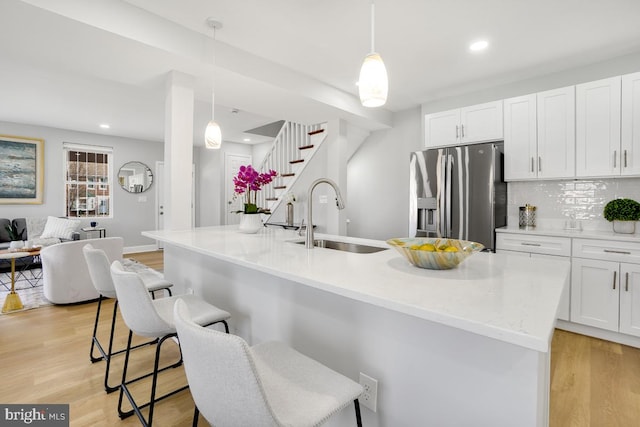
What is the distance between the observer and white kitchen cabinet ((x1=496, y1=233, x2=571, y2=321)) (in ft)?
9.24

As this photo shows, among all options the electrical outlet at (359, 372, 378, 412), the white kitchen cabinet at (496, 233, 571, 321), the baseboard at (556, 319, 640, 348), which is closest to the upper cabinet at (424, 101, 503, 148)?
the white kitchen cabinet at (496, 233, 571, 321)

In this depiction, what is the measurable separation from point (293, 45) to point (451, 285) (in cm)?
261

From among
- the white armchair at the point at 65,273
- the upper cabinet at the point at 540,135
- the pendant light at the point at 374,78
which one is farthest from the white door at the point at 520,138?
the white armchair at the point at 65,273

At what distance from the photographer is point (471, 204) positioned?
10.6ft

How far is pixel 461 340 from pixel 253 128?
5825 millimetres

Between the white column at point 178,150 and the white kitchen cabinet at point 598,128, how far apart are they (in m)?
3.64

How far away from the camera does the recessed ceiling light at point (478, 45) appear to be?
2752 millimetres

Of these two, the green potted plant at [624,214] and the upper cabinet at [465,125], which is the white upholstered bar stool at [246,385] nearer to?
the green potted plant at [624,214]

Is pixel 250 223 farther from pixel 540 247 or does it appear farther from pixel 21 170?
pixel 21 170

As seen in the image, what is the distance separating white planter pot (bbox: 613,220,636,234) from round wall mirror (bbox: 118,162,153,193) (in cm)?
773

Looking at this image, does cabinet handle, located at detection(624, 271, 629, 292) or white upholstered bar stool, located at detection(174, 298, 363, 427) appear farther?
cabinet handle, located at detection(624, 271, 629, 292)

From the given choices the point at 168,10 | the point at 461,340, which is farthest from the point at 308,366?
the point at 168,10

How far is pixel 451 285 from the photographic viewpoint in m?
1.01

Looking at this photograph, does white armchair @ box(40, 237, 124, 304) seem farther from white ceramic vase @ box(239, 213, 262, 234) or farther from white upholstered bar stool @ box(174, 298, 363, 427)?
white upholstered bar stool @ box(174, 298, 363, 427)
